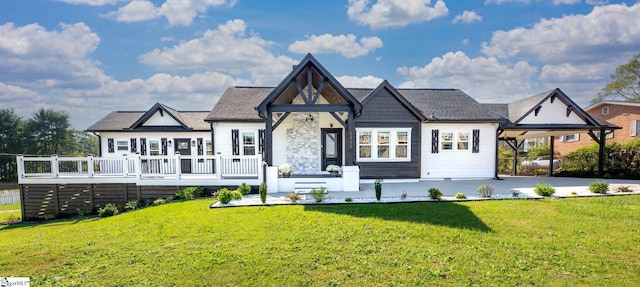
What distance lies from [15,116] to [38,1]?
120 feet

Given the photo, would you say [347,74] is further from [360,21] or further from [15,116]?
[15,116]

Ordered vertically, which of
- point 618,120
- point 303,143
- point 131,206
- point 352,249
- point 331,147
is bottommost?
point 131,206

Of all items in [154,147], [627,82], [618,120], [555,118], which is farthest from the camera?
[627,82]

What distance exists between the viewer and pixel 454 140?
14.3 metres

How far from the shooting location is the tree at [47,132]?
119ft

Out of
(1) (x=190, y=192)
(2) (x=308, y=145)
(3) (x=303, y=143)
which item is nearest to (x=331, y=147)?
(2) (x=308, y=145)

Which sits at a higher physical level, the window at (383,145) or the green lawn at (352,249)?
the window at (383,145)

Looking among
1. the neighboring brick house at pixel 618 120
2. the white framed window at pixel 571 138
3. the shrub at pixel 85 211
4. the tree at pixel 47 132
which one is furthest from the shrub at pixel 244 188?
the tree at pixel 47 132

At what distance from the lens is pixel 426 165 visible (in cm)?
1422

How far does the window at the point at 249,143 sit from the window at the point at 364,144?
544cm

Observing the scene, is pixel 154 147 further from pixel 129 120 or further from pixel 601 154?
pixel 601 154

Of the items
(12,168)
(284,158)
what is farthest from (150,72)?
(12,168)

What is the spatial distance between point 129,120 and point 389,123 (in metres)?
17.0

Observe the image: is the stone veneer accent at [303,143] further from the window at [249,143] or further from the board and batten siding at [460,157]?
the board and batten siding at [460,157]
